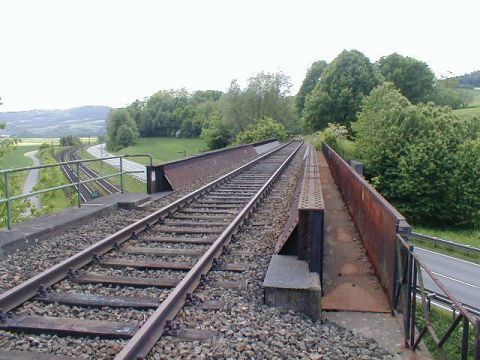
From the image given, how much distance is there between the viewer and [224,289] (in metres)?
5.36

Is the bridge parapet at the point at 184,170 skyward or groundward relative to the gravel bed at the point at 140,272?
skyward

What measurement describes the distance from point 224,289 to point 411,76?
7884 centimetres

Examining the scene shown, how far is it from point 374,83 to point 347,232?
193 ft

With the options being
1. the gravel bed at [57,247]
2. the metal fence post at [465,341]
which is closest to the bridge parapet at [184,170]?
the gravel bed at [57,247]

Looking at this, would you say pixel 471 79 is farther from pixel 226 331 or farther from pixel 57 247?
pixel 226 331

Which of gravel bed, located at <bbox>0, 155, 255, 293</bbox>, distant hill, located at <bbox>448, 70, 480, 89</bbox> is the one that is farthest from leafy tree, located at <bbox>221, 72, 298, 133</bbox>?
distant hill, located at <bbox>448, 70, 480, 89</bbox>

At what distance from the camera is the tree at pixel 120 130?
109500mm

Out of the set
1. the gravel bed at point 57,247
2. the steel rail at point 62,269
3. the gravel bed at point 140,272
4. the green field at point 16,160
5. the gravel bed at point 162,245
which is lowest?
the green field at point 16,160

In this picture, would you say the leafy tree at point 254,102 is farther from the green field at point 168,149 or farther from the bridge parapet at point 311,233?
the bridge parapet at point 311,233

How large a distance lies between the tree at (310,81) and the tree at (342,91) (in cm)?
2204

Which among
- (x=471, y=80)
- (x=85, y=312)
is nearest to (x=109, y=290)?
(x=85, y=312)

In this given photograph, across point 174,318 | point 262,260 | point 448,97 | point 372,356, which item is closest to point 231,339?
point 174,318

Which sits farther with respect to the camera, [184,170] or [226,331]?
[184,170]

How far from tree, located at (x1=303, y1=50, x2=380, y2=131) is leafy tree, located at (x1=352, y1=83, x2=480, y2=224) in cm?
1887
